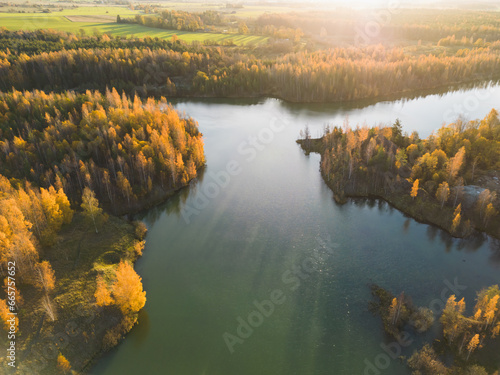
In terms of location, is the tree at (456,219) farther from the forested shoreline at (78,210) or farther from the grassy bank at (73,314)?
the grassy bank at (73,314)

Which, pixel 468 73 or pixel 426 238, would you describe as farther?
pixel 468 73

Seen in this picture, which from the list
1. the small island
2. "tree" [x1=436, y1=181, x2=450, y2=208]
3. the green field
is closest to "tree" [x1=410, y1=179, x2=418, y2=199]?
the small island

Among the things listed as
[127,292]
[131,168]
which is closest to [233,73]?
[131,168]

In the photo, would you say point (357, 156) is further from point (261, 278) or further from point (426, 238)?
point (261, 278)

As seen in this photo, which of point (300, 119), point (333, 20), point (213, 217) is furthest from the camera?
point (333, 20)

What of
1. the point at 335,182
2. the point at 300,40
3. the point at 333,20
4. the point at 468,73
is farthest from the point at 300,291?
the point at 333,20

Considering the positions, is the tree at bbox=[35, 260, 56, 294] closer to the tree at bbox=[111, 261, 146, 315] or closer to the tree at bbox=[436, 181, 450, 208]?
the tree at bbox=[111, 261, 146, 315]

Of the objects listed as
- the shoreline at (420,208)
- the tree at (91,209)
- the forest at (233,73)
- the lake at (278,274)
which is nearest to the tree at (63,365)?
the lake at (278,274)

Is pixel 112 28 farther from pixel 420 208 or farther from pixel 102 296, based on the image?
pixel 420 208
